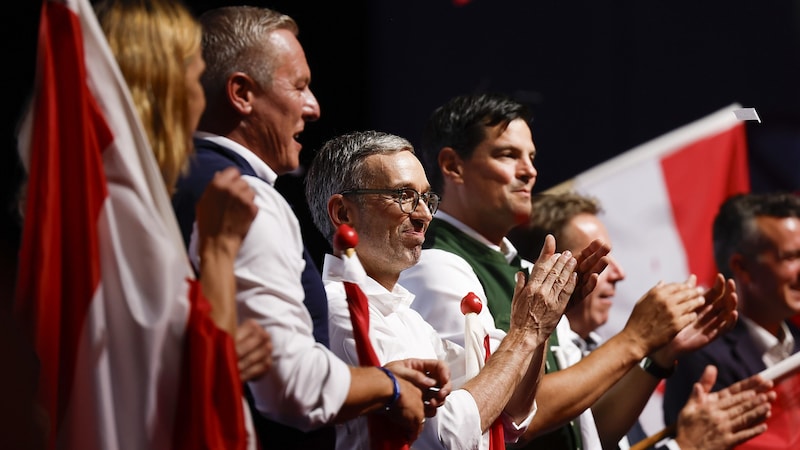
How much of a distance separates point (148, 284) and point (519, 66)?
3419 millimetres

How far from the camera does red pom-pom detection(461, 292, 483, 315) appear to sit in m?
2.68

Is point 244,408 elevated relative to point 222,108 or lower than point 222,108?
lower

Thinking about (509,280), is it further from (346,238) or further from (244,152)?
(244,152)

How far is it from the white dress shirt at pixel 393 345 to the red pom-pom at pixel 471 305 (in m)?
0.10

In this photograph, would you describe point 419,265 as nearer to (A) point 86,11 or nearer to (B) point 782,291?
(A) point 86,11

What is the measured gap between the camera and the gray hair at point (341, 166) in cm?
276

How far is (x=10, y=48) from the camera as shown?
2.10 m

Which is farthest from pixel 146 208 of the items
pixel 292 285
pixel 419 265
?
pixel 419 265

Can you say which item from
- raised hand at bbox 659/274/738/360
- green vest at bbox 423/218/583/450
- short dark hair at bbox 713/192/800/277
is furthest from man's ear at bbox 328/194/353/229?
short dark hair at bbox 713/192/800/277

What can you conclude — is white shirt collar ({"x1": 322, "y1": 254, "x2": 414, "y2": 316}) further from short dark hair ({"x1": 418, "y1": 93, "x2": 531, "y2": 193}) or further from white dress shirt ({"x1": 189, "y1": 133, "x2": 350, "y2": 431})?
short dark hair ({"x1": 418, "y1": 93, "x2": 531, "y2": 193})

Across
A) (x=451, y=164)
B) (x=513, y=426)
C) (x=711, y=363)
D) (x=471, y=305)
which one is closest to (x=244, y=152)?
(x=471, y=305)

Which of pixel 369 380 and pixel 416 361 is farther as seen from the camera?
pixel 416 361

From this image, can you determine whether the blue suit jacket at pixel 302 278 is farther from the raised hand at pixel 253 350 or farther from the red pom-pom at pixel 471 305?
the red pom-pom at pixel 471 305

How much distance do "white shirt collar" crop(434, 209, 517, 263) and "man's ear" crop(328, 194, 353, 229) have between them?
69 centimetres
